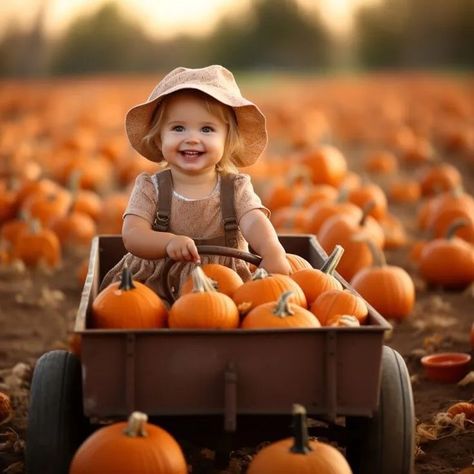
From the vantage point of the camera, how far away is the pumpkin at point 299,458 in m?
3.39

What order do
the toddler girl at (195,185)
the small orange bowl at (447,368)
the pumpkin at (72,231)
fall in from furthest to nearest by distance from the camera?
the pumpkin at (72,231)
the small orange bowl at (447,368)
the toddler girl at (195,185)

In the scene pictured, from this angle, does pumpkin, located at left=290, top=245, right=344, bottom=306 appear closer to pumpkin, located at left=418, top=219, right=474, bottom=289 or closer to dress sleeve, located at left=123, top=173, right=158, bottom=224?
dress sleeve, located at left=123, top=173, right=158, bottom=224

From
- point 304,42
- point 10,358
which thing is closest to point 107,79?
point 304,42

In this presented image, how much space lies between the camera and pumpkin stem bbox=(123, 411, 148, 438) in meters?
3.39

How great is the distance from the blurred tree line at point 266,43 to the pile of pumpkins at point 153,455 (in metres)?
22.4

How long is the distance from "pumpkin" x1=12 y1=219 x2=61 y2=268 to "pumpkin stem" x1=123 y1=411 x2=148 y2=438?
4.97 metres

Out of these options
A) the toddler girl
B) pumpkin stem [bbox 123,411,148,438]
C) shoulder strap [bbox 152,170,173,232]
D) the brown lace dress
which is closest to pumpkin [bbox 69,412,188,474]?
pumpkin stem [bbox 123,411,148,438]

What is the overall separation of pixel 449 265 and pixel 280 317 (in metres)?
4.01

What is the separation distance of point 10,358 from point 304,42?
24.2 m

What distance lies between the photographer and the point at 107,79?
30141 mm

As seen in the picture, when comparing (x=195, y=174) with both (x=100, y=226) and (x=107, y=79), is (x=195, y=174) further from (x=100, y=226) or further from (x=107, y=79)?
(x=107, y=79)

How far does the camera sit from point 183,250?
4277 mm

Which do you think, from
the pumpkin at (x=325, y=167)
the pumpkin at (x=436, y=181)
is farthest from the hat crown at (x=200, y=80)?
the pumpkin at (x=436, y=181)

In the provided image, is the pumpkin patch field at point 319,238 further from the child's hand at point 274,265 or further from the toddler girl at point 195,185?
the toddler girl at point 195,185
